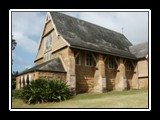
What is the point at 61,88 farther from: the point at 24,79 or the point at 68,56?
the point at 24,79

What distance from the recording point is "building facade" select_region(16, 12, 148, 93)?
22.8m

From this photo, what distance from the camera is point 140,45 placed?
114 ft

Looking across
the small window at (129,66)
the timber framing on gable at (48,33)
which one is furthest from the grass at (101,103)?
the small window at (129,66)

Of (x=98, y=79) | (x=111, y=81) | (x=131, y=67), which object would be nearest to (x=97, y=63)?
(x=98, y=79)

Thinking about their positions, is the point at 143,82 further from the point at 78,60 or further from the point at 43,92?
the point at 43,92

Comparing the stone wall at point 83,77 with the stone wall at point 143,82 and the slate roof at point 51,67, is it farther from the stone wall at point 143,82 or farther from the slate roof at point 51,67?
the stone wall at point 143,82

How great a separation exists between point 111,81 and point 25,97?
13.5m

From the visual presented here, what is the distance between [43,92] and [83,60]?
340 inches

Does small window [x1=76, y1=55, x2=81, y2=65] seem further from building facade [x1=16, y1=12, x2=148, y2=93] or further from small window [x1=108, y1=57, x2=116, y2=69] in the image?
small window [x1=108, y1=57, x2=116, y2=69]

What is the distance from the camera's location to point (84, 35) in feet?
88.3

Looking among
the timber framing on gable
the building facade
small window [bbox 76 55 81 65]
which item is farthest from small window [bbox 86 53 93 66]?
the timber framing on gable

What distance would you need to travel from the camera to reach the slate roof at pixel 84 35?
24.5 m

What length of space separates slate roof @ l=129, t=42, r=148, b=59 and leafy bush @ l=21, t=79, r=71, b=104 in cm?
1607

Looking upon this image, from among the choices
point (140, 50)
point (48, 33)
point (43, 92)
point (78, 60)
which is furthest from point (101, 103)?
point (140, 50)
